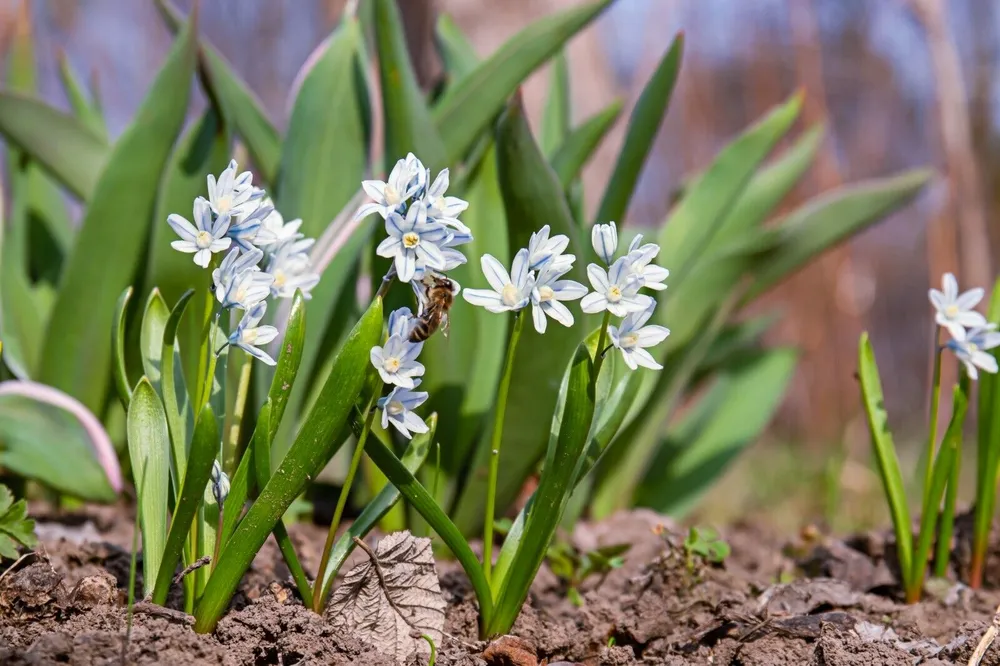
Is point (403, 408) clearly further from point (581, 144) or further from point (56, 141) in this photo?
point (56, 141)

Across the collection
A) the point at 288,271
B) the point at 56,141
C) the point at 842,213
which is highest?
the point at 56,141

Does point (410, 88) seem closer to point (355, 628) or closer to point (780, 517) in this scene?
point (355, 628)

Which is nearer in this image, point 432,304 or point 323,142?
point 432,304

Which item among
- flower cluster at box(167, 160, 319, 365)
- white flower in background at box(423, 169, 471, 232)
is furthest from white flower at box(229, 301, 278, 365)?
white flower in background at box(423, 169, 471, 232)

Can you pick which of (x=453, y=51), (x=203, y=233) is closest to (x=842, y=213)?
(x=453, y=51)

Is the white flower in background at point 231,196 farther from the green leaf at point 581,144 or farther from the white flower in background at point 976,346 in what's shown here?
the white flower in background at point 976,346

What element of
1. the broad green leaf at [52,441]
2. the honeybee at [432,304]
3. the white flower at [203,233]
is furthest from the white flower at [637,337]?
the broad green leaf at [52,441]
